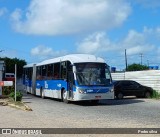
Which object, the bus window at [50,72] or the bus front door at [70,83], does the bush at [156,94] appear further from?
the bus front door at [70,83]

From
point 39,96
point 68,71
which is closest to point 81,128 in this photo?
point 68,71

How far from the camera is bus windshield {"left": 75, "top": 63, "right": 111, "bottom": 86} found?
26406mm

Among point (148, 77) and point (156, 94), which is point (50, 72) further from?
point (148, 77)

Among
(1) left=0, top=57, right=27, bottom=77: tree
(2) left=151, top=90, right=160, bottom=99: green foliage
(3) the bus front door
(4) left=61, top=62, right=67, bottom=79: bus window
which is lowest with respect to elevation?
(2) left=151, top=90, right=160, bottom=99: green foliage

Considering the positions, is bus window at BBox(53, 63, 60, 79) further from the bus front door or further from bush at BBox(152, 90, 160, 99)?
bush at BBox(152, 90, 160, 99)

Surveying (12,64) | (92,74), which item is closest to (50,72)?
(92,74)

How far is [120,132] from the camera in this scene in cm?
1330

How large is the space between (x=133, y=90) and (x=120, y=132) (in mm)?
22223

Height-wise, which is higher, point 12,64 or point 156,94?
point 12,64

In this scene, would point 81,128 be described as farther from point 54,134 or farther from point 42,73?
point 42,73

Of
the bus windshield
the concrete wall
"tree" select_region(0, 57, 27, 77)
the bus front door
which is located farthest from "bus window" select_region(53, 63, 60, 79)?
"tree" select_region(0, 57, 27, 77)

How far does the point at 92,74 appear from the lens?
26.6 metres

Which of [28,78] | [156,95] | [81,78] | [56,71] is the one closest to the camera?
[81,78]

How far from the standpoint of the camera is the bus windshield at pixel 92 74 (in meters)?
26.4
